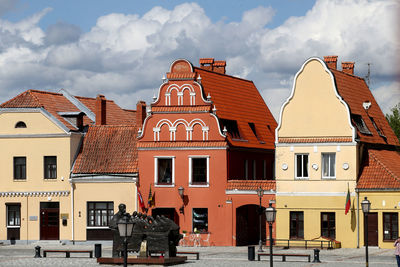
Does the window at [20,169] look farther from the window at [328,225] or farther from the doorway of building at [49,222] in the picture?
the window at [328,225]

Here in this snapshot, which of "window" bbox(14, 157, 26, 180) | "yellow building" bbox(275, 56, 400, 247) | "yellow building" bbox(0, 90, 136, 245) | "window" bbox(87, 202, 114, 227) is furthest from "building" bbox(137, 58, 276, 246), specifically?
"window" bbox(14, 157, 26, 180)

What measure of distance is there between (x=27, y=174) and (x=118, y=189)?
6952mm

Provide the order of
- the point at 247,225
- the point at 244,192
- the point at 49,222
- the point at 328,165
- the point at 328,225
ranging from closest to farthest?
the point at 328,225 < the point at 328,165 < the point at 244,192 < the point at 247,225 < the point at 49,222

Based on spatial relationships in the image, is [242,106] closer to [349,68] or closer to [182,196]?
[349,68]

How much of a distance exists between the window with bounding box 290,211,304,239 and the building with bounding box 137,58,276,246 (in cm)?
234

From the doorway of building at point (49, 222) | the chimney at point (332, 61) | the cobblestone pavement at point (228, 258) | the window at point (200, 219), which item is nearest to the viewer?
the cobblestone pavement at point (228, 258)

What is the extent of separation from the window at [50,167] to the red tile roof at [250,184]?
13047 millimetres

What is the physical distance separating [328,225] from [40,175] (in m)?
21.2

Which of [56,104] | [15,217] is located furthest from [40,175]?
[56,104]

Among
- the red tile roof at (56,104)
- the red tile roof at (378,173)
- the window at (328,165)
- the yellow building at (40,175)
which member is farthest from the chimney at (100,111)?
the red tile roof at (378,173)

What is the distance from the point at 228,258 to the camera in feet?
166

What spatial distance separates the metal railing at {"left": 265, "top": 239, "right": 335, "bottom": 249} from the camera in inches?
2242

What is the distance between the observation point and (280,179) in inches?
2363

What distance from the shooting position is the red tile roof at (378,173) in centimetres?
5691
